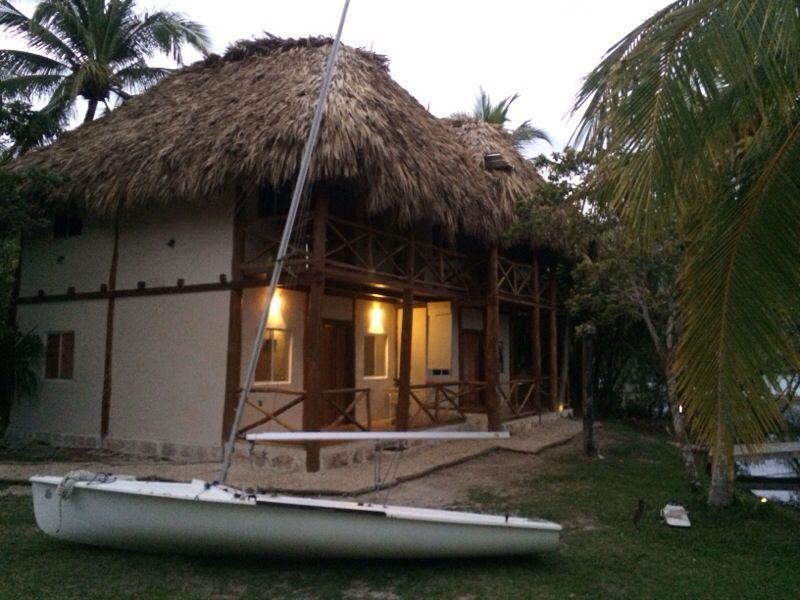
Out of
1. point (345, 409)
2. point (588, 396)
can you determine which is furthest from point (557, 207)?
point (345, 409)

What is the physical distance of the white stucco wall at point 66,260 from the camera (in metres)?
11.9

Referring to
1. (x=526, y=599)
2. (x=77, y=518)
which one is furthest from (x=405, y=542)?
(x=77, y=518)

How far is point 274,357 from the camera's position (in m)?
11.0

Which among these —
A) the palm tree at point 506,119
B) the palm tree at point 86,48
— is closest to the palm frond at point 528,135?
the palm tree at point 506,119

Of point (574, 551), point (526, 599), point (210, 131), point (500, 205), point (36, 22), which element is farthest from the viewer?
point (36, 22)

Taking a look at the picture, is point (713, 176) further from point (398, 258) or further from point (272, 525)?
point (398, 258)

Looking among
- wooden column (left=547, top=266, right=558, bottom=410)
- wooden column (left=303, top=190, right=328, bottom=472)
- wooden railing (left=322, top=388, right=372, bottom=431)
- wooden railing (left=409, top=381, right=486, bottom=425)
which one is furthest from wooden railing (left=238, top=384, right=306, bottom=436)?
wooden column (left=547, top=266, right=558, bottom=410)

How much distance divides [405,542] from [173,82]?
1041cm

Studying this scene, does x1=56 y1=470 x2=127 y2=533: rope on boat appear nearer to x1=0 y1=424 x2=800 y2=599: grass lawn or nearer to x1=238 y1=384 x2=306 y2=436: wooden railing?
x1=0 y1=424 x2=800 y2=599: grass lawn

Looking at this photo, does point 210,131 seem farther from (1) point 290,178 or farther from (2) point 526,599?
(2) point 526,599

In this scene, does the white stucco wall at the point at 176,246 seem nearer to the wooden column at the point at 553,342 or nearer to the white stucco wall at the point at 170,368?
the white stucco wall at the point at 170,368

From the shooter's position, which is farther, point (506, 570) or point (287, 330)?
point (287, 330)

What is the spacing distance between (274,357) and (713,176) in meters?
7.80

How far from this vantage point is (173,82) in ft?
43.2
